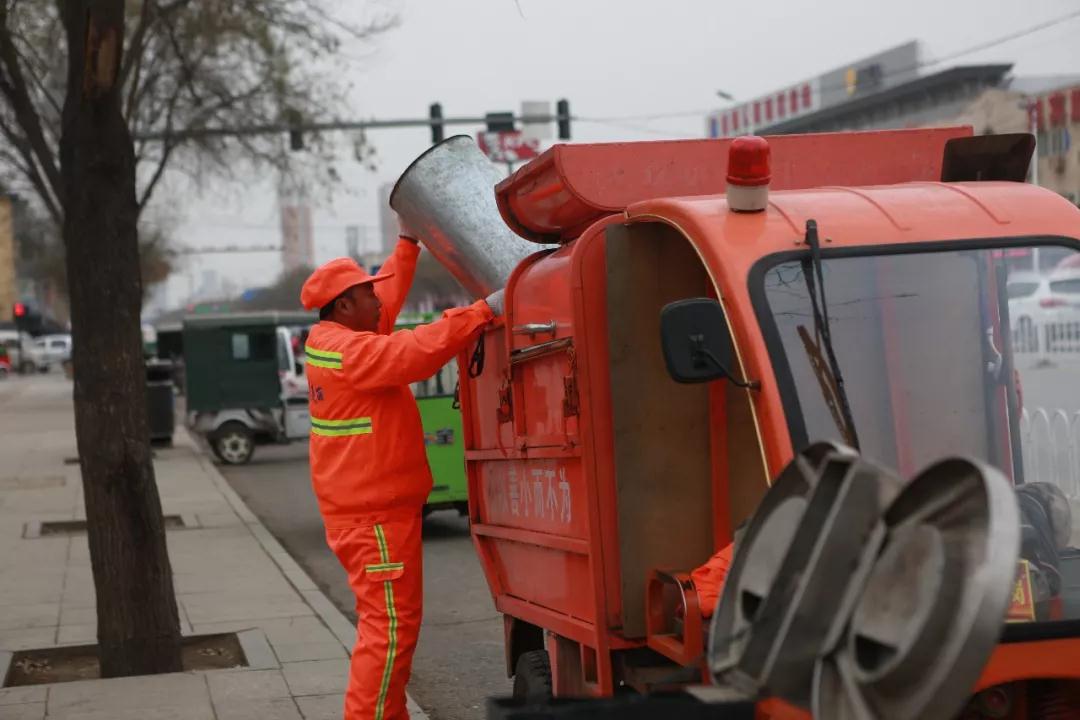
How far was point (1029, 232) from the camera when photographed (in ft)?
14.2

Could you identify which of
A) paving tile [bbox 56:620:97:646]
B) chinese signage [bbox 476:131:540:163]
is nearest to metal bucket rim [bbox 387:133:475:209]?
paving tile [bbox 56:620:97:646]

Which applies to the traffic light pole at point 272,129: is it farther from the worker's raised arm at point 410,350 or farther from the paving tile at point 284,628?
the worker's raised arm at point 410,350

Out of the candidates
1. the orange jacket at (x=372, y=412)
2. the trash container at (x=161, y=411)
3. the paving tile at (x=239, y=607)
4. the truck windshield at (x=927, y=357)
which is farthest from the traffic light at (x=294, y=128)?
the truck windshield at (x=927, y=357)

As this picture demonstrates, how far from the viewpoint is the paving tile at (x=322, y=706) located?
6.94m

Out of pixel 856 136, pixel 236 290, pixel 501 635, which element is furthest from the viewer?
pixel 236 290

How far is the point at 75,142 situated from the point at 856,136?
476 cm

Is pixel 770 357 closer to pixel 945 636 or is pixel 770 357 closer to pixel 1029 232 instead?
pixel 1029 232

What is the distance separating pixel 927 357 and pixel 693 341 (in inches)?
27.4

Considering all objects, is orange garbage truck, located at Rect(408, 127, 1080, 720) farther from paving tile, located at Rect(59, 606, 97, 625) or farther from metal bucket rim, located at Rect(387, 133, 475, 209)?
paving tile, located at Rect(59, 606, 97, 625)

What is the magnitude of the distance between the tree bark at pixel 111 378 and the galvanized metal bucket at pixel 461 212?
253 cm

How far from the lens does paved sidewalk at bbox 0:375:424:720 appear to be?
282 inches

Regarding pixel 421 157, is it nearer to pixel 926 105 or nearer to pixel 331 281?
pixel 331 281

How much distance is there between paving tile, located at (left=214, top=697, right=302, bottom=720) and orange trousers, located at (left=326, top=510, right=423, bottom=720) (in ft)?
4.56

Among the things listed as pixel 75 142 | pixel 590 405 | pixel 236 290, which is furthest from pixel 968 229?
pixel 236 290
